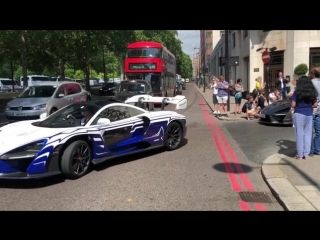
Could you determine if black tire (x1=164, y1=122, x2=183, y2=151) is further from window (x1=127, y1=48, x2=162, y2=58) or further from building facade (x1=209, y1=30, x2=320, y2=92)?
window (x1=127, y1=48, x2=162, y2=58)

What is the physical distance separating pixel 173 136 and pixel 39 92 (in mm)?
8176

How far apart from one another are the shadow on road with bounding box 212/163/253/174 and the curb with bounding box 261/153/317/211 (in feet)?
1.18

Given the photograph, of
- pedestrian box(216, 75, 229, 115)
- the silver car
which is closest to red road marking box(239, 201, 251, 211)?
the silver car

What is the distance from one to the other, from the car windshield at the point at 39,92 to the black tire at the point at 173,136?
25.1ft

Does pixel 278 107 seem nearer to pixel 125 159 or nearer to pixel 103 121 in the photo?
pixel 125 159

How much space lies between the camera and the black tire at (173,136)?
828 cm

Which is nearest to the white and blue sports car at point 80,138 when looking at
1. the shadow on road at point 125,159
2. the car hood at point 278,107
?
the shadow on road at point 125,159

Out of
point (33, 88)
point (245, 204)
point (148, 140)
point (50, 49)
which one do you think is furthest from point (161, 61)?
point (50, 49)

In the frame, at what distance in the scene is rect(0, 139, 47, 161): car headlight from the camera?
5.46 metres

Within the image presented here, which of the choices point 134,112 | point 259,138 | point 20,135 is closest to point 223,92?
point 259,138

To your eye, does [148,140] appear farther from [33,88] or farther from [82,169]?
[33,88]
